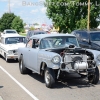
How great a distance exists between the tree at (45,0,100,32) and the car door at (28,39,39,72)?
87.9 feet

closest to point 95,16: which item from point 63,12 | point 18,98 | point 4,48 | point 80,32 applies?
point 63,12

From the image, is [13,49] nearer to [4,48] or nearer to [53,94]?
[4,48]

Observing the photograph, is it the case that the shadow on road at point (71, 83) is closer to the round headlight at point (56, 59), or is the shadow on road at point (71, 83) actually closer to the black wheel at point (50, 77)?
the black wheel at point (50, 77)

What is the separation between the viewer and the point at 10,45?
15477 millimetres

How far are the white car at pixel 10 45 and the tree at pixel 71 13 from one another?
20.7m

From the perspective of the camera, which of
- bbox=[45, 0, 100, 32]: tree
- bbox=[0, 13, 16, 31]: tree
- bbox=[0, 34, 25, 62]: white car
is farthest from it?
bbox=[0, 13, 16, 31]: tree

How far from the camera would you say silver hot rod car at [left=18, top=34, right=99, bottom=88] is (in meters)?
8.14

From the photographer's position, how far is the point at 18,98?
23.7 feet

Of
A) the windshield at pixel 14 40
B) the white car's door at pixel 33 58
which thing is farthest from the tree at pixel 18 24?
the white car's door at pixel 33 58

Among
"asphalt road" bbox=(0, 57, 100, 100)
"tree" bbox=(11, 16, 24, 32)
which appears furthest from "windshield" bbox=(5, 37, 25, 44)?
"tree" bbox=(11, 16, 24, 32)

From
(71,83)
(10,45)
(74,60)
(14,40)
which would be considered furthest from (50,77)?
(14,40)

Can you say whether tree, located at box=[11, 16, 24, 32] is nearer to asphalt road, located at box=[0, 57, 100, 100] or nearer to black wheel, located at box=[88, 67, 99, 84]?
asphalt road, located at box=[0, 57, 100, 100]

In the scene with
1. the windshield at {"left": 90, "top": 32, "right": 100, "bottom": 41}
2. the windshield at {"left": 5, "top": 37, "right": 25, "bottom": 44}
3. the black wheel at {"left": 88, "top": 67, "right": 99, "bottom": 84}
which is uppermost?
the windshield at {"left": 90, "top": 32, "right": 100, "bottom": 41}

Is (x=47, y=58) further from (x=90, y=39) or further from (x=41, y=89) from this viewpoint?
(x=90, y=39)
